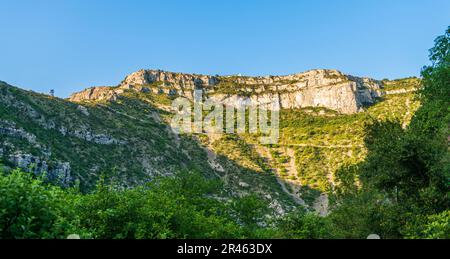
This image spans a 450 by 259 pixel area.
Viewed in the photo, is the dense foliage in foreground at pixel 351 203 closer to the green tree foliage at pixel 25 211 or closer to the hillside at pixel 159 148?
the green tree foliage at pixel 25 211

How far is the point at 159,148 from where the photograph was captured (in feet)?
424

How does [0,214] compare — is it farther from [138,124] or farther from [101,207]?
[138,124]

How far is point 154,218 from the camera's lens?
81.0ft

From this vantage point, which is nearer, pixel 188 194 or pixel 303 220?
pixel 303 220

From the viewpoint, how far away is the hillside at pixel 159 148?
294 ft

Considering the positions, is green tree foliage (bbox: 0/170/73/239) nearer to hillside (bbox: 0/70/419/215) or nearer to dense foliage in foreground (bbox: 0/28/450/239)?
dense foliage in foreground (bbox: 0/28/450/239)

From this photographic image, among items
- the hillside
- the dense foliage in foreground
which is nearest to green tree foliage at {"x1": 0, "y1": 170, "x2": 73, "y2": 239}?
the dense foliage in foreground

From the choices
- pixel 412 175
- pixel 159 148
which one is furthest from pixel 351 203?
pixel 159 148

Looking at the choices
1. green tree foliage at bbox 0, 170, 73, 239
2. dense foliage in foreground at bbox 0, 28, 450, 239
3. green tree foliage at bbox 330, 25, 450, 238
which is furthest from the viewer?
green tree foliage at bbox 330, 25, 450, 238

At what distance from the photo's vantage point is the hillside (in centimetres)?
8950

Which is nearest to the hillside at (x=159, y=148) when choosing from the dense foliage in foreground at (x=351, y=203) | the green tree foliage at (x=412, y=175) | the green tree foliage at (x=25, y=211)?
the dense foliage in foreground at (x=351, y=203)
